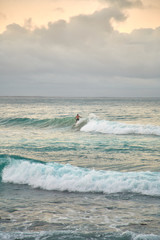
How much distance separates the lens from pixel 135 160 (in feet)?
42.5

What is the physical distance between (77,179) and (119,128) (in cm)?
1705

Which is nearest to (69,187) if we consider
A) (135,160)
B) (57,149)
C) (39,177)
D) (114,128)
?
(39,177)

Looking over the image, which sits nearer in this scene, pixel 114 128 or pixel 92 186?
pixel 92 186

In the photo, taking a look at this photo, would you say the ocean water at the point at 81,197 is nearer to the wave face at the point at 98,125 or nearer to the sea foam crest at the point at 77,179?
the sea foam crest at the point at 77,179

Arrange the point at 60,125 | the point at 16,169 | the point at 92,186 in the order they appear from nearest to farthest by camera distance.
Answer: the point at 92,186 → the point at 16,169 → the point at 60,125

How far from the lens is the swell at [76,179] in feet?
28.8

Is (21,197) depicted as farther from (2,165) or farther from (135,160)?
(135,160)

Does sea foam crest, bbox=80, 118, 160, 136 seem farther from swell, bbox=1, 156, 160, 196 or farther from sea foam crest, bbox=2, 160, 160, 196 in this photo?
sea foam crest, bbox=2, 160, 160, 196

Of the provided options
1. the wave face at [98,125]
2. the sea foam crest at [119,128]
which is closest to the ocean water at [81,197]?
the sea foam crest at [119,128]

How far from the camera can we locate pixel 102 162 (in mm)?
12594

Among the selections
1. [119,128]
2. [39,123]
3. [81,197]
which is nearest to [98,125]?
[119,128]

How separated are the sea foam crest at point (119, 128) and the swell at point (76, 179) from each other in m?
14.5

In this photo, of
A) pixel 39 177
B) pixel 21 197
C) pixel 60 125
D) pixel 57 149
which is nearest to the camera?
pixel 21 197

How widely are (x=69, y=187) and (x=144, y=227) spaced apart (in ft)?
11.8
